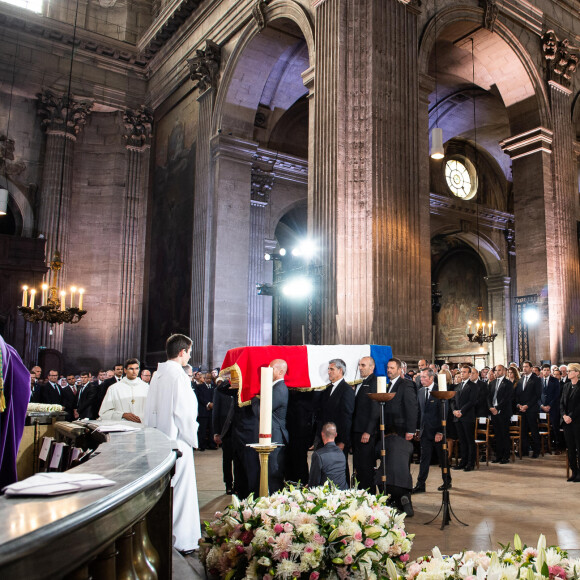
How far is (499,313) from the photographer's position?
976 inches

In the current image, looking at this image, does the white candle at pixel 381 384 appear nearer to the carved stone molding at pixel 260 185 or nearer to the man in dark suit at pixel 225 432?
the man in dark suit at pixel 225 432

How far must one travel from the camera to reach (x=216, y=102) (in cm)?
1622

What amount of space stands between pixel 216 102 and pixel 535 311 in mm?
10086

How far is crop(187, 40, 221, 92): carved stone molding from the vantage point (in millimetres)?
16250

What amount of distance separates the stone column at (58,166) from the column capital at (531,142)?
13.3 m

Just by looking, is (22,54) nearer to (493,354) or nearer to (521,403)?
(521,403)

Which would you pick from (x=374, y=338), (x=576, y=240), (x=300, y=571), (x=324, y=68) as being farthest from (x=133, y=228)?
(x=300, y=571)

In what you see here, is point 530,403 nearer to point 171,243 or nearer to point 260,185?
point 260,185

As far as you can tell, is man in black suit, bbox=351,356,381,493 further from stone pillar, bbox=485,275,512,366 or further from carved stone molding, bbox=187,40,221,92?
stone pillar, bbox=485,275,512,366

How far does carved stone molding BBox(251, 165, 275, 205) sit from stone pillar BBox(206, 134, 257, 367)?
9.54ft

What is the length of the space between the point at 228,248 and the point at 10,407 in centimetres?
1278

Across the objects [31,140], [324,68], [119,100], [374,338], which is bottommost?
[374,338]

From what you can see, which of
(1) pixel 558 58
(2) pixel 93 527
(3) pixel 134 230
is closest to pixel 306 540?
(2) pixel 93 527

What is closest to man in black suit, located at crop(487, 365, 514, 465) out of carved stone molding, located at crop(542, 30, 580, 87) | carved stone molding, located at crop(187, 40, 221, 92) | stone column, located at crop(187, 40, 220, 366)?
stone column, located at crop(187, 40, 220, 366)
